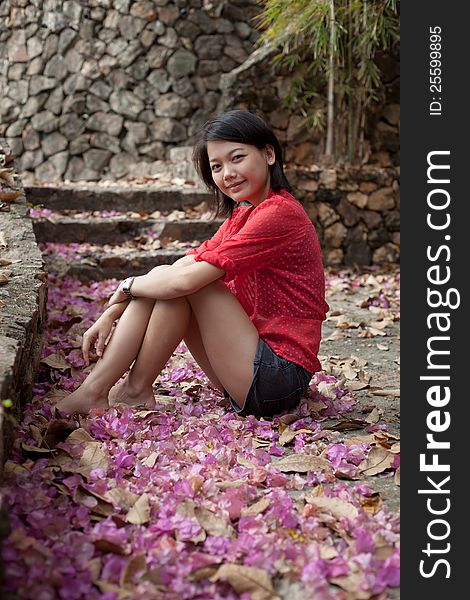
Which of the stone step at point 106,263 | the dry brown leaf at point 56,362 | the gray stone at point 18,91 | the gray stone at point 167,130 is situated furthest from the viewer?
Result: the gray stone at point 18,91

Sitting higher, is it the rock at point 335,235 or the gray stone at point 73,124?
the gray stone at point 73,124

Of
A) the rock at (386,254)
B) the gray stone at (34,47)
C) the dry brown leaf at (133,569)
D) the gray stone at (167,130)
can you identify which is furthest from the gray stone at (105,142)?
the dry brown leaf at (133,569)

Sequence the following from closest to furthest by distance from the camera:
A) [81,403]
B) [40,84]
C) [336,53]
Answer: [81,403], [336,53], [40,84]

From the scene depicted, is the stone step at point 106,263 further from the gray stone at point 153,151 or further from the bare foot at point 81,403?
the gray stone at point 153,151

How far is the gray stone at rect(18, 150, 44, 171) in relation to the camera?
7.93 metres

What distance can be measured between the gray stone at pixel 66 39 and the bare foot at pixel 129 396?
6183 millimetres

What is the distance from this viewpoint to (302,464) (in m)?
2.03

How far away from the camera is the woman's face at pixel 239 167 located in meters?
2.40

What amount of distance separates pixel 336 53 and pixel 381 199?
1195 mm

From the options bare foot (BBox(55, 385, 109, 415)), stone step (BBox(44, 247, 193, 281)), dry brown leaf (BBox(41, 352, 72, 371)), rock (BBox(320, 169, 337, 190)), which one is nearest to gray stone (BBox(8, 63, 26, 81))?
stone step (BBox(44, 247, 193, 281))

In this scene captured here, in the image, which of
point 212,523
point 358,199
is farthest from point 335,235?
point 212,523

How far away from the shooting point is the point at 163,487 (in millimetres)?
1832

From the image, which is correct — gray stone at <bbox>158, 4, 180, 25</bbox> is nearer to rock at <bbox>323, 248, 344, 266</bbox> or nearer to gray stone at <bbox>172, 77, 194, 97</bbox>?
gray stone at <bbox>172, 77, 194, 97</bbox>

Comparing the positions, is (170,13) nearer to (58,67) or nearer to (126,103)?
(126,103)
